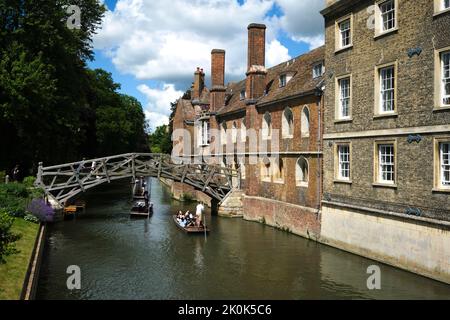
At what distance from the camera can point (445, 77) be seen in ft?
45.2

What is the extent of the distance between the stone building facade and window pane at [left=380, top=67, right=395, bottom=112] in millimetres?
35

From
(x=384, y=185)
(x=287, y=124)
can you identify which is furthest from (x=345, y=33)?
(x=287, y=124)

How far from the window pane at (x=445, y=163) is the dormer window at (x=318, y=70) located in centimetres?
921

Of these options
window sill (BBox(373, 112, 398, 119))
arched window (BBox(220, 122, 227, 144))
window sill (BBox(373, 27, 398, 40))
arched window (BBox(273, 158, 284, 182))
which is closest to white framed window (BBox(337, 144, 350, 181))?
window sill (BBox(373, 112, 398, 119))

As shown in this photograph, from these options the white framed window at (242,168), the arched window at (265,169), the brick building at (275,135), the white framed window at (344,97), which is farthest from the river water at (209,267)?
the white framed window at (242,168)

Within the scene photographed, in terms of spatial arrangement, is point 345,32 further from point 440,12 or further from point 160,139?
point 160,139

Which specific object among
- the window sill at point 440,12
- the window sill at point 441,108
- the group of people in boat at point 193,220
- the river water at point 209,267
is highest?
the window sill at point 440,12

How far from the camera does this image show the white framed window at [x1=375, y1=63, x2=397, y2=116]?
15.9 m

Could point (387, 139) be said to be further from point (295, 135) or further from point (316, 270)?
point (295, 135)

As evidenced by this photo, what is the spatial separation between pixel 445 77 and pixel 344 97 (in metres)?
5.20

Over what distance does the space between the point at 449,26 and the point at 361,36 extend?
4.30 metres

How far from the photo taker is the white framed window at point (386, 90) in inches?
624

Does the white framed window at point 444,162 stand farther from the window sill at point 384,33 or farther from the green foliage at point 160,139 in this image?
the green foliage at point 160,139
